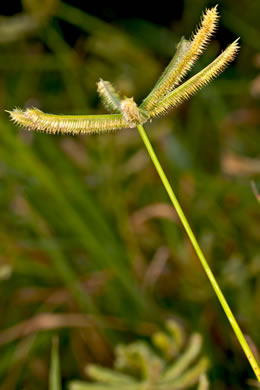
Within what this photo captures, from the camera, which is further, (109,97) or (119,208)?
(119,208)

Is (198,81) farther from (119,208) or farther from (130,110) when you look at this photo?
(119,208)

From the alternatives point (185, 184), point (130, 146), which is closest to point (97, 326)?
point (185, 184)

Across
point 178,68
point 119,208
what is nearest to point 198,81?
point 178,68

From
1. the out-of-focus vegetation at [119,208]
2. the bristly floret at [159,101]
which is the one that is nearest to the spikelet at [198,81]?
the bristly floret at [159,101]

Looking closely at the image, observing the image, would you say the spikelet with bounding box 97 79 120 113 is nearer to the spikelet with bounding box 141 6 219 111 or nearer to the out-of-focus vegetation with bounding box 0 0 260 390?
the spikelet with bounding box 141 6 219 111

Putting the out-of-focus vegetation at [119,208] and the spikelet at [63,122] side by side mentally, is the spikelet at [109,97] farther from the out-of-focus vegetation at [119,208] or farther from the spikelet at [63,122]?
the out-of-focus vegetation at [119,208]

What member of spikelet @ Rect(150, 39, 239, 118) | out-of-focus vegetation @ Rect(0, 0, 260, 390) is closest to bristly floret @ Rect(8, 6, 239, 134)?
spikelet @ Rect(150, 39, 239, 118)
